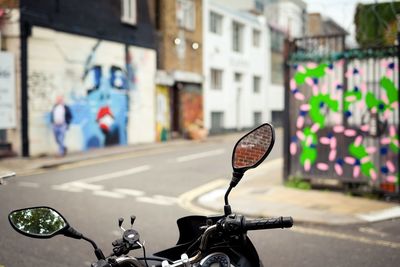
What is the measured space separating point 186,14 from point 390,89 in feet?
62.8

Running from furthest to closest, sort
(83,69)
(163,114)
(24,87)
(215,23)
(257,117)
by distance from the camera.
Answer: (257,117) → (215,23) → (163,114) → (83,69) → (24,87)

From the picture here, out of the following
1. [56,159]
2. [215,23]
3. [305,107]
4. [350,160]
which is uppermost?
[215,23]

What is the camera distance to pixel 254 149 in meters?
2.55

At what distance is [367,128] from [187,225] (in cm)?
734

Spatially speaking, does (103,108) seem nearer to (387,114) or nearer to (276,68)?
(387,114)

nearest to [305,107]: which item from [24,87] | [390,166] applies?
[390,166]

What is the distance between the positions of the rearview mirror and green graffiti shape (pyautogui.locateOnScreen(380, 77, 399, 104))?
7.19 meters

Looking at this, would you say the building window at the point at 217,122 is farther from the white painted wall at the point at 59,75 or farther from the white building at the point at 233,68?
the white painted wall at the point at 59,75

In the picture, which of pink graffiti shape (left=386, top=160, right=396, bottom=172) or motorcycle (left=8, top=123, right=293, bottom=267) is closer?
motorcycle (left=8, top=123, right=293, bottom=267)

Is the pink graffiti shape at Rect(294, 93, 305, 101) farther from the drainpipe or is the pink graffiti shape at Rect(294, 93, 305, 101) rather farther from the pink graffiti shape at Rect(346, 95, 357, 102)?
the drainpipe

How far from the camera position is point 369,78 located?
9.25 meters

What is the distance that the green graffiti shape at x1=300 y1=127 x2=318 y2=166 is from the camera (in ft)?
32.5

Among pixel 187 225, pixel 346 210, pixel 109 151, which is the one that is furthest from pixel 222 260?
pixel 109 151

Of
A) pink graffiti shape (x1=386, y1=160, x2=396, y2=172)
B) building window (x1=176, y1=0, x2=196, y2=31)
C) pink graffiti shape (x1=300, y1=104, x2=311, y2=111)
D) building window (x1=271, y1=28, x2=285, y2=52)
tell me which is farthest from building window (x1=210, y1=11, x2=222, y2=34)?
pink graffiti shape (x1=386, y1=160, x2=396, y2=172)
